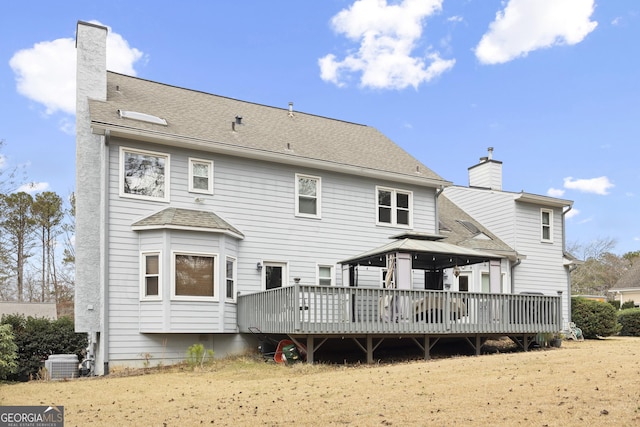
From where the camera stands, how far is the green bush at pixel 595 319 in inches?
886

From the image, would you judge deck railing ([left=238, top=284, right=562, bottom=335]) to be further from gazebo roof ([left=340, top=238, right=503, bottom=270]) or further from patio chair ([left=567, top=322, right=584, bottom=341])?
patio chair ([left=567, top=322, right=584, bottom=341])

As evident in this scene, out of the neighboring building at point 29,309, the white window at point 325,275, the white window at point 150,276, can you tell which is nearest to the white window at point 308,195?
the white window at point 325,275

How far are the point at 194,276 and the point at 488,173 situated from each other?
51.6 feet

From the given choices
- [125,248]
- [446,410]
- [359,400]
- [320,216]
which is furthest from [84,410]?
[320,216]

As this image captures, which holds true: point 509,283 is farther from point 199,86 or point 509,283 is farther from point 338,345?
point 199,86

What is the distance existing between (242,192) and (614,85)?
13.3 m

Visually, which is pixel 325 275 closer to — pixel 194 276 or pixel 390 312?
pixel 390 312

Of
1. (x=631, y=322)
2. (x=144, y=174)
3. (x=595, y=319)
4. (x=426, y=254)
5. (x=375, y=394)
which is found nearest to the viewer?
(x=375, y=394)

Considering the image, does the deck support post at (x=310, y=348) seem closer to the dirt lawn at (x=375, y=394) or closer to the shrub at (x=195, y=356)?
the dirt lawn at (x=375, y=394)

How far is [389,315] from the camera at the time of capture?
15000 mm

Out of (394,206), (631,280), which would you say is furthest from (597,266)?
(394,206)

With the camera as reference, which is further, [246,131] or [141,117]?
[246,131]

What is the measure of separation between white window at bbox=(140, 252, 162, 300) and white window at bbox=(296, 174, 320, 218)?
4.76m

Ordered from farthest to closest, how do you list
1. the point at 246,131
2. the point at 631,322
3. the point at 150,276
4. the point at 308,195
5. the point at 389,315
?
the point at 631,322, the point at 246,131, the point at 308,195, the point at 150,276, the point at 389,315
